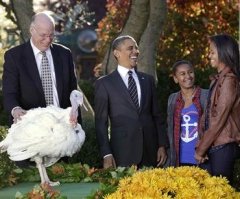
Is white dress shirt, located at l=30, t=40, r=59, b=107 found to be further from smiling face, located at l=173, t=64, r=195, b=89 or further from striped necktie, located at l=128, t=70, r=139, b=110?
smiling face, located at l=173, t=64, r=195, b=89

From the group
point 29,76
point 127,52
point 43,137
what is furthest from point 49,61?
point 43,137

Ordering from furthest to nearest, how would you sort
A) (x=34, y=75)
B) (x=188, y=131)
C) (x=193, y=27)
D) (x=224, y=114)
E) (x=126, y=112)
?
(x=193, y=27)
(x=188, y=131)
(x=126, y=112)
(x=34, y=75)
(x=224, y=114)

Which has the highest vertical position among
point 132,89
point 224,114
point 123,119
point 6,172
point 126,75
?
point 126,75

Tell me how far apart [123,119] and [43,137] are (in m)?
1.54

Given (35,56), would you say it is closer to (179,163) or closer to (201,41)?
(179,163)

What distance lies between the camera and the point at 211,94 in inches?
235

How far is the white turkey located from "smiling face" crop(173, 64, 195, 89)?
184 cm

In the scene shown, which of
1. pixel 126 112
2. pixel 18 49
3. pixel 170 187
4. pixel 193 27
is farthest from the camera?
pixel 193 27

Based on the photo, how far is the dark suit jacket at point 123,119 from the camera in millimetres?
6488

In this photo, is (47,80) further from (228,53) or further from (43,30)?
(228,53)

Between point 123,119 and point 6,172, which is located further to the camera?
point 123,119

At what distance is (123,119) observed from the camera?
6.52 m

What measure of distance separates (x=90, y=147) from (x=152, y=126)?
2670 mm

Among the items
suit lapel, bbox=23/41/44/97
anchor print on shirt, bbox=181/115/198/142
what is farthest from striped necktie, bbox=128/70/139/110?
suit lapel, bbox=23/41/44/97
